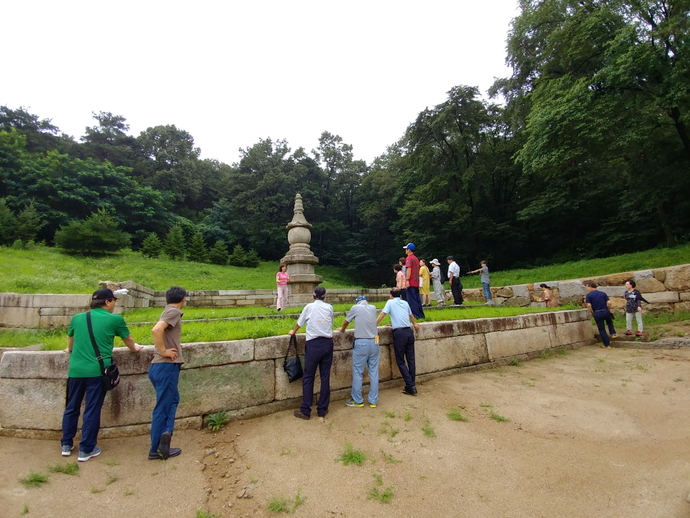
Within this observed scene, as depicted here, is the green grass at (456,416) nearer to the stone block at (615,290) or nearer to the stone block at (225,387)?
the stone block at (225,387)

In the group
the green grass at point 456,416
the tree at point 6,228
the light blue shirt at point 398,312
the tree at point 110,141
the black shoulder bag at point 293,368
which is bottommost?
the green grass at point 456,416

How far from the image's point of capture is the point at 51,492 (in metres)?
2.93

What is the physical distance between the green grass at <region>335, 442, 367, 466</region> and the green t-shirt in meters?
2.51

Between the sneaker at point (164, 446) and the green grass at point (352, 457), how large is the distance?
65.2 inches

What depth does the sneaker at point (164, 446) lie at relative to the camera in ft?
11.2

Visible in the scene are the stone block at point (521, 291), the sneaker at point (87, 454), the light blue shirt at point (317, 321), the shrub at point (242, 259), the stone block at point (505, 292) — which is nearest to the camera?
the sneaker at point (87, 454)

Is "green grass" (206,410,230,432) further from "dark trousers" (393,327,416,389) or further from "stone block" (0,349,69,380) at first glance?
"dark trousers" (393,327,416,389)

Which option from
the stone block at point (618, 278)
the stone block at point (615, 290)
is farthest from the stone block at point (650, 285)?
the stone block at point (615, 290)

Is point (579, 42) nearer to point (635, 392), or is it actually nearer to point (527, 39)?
point (527, 39)

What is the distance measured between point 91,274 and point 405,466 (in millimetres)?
16133

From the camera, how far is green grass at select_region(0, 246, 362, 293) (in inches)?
444

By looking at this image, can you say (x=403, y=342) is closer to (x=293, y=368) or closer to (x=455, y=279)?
(x=293, y=368)

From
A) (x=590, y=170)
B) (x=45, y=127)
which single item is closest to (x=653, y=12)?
(x=590, y=170)

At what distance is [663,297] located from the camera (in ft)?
34.5
